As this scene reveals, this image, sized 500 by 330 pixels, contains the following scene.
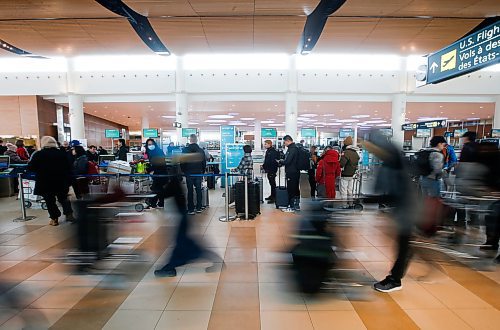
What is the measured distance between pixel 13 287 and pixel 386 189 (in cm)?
420

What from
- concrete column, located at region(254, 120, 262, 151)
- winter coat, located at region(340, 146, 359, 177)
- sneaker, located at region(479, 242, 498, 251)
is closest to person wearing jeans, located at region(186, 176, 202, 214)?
winter coat, located at region(340, 146, 359, 177)

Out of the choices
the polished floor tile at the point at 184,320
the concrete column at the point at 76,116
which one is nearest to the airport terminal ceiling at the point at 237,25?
the polished floor tile at the point at 184,320

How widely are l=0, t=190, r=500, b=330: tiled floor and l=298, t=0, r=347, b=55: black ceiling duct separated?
12.2 ft

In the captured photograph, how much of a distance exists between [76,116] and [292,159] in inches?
689

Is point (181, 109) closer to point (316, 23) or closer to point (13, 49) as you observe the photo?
point (13, 49)

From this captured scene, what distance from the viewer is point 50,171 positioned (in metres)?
5.02

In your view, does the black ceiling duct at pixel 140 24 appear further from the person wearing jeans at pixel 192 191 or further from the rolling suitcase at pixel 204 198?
the rolling suitcase at pixel 204 198

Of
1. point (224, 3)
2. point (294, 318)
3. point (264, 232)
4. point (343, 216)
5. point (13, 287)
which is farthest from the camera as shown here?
point (264, 232)

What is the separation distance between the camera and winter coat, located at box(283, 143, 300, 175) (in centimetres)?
616

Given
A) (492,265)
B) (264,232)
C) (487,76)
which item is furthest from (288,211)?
(487,76)

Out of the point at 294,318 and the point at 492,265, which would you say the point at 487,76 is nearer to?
the point at 492,265

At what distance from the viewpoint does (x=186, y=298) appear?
2818 mm

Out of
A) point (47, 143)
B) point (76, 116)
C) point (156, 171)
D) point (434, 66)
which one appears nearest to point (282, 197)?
point (156, 171)

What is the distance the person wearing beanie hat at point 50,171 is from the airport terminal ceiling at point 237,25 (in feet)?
7.62
